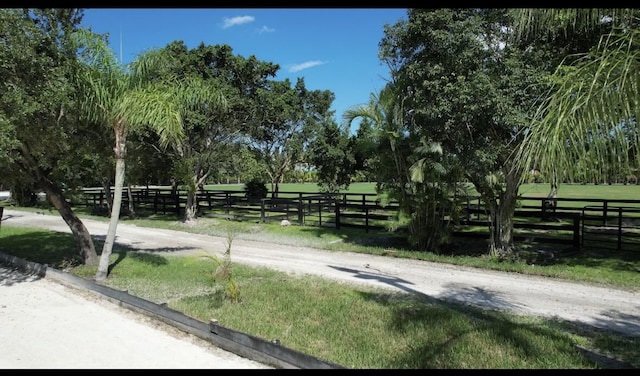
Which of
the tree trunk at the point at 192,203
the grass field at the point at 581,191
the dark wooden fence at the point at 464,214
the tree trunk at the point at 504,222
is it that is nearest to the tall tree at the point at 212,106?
the tree trunk at the point at 192,203

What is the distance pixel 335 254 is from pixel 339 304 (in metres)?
5.84

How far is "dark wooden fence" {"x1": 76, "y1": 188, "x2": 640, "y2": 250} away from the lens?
41.8 ft

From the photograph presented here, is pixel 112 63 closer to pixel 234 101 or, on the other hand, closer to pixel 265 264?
pixel 265 264

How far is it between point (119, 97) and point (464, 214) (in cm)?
1088

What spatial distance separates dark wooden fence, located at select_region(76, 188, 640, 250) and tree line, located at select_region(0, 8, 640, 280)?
4.19 feet

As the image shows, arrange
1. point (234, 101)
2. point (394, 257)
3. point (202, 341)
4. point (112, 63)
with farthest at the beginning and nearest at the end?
1. point (234, 101)
2. point (394, 257)
3. point (112, 63)
4. point (202, 341)

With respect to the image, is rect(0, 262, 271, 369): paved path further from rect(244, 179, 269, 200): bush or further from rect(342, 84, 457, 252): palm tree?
rect(244, 179, 269, 200): bush

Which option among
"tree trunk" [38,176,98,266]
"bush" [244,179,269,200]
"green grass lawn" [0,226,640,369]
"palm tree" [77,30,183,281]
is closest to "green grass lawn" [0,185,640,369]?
"green grass lawn" [0,226,640,369]

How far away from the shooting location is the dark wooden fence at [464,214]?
502 inches

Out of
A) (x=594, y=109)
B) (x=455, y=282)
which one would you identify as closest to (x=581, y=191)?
(x=455, y=282)

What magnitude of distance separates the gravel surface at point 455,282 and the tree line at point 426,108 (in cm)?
205

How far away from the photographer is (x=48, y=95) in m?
7.56

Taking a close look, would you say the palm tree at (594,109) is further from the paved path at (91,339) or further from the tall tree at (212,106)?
the tall tree at (212,106)

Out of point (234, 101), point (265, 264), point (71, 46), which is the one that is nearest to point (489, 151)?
point (265, 264)
